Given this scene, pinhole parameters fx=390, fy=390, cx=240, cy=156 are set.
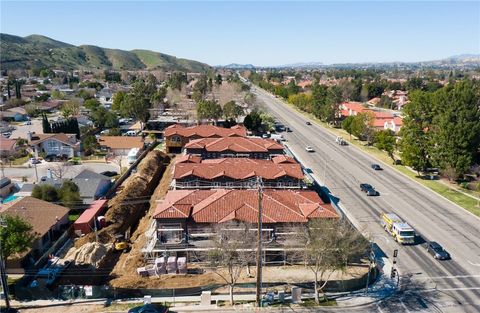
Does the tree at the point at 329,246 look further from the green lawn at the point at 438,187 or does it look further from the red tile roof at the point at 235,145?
the red tile roof at the point at 235,145

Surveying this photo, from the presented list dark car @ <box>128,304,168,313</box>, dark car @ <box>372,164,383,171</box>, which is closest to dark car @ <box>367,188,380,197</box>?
dark car @ <box>372,164,383,171</box>

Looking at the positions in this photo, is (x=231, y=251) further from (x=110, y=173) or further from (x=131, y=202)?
(x=110, y=173)

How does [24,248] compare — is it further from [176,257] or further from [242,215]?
[242,215]

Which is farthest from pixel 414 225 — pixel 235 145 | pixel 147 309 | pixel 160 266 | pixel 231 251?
pixel 147 309

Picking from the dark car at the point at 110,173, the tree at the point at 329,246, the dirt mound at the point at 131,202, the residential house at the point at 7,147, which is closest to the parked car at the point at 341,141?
Answer: the dirt mound at the point at 131,202

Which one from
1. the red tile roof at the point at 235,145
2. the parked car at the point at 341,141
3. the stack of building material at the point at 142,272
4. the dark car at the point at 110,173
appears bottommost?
the stack of building material at the point at 142,272

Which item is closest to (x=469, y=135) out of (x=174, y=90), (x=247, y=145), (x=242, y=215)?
(x=247, y=145)

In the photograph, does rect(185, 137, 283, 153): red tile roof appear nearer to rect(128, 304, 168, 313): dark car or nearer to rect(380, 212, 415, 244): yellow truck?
rect(380, 212, 415, 244): yellow truck
